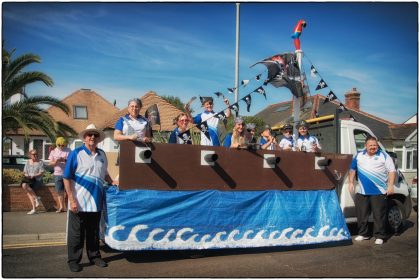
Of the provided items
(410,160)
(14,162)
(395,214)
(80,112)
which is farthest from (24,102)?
(80,112)

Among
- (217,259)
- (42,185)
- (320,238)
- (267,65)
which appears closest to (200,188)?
(217,259)

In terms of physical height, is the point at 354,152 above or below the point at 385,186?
above

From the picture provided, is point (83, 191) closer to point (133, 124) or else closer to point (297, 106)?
point (133, 124)

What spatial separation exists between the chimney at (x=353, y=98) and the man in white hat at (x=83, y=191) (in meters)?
24.0

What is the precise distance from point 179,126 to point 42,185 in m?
4.48

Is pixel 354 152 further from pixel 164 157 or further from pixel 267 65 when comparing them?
pixel 164 157

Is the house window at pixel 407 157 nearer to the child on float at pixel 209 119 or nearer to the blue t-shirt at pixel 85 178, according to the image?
the child on float at pixel 209 119

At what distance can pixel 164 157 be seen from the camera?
503cm

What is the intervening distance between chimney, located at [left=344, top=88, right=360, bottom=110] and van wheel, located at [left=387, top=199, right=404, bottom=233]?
20.3 metres

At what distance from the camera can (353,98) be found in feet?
86.8

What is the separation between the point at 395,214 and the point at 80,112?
110ft

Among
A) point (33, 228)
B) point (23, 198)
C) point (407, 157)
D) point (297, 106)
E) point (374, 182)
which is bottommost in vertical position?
point (33, 228)

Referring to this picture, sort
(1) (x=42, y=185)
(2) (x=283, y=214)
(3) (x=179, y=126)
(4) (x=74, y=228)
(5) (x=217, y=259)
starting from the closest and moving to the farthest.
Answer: (4) (x=74, y=228) < (5) (x=217, y=259) < (2) (x=283, y=214) < (3) (x=179, y=126) < (1) (x=42, y=185)

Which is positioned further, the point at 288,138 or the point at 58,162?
the point at 58,162
